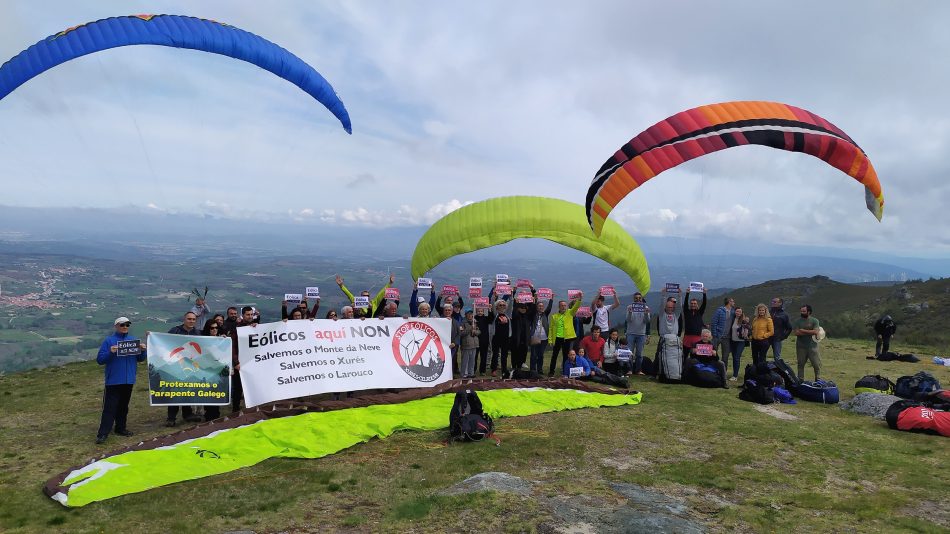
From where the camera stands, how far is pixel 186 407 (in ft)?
31.2

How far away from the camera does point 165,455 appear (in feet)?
22.4

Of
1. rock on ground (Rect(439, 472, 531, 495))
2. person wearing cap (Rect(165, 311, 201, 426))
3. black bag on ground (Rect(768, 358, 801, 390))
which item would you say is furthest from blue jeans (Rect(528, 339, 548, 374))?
person wearing cap (Rect(165, 311, 201, 426))

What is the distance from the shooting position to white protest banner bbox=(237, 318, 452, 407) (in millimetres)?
9383

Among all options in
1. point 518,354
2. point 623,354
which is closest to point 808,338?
point 623,354

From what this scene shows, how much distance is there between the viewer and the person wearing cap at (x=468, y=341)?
12258 mm

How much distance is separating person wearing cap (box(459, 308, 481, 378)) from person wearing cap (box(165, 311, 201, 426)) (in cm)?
549

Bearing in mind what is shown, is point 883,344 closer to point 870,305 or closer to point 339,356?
point 339,356

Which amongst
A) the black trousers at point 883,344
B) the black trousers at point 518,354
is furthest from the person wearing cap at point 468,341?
the black trousers at point 883,344

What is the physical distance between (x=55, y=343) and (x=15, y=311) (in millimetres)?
36262

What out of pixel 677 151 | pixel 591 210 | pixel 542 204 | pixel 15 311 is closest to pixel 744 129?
pixel 677 151

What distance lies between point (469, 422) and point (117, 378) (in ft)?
18.0

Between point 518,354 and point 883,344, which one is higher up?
point 883,344

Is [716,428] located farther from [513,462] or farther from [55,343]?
[55,343]

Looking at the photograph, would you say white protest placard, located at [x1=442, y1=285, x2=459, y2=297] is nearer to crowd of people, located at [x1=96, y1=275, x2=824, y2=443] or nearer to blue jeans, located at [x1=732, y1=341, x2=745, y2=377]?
crowd of people, located at [x1=96, y1=275, x2=824, y2=443]
